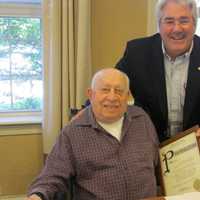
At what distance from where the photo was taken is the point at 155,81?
1995 millimetres

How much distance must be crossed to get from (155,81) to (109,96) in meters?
0.33

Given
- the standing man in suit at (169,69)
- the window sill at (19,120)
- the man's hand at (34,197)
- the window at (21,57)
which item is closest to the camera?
the man's hand at (34,197)

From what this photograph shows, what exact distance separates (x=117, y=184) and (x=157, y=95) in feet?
1.77

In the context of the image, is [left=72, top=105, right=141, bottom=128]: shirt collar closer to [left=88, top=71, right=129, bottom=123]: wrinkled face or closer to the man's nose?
[left=88, top=71, right=129, bottom=123]: wrinkled face

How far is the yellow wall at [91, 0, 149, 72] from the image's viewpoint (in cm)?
296

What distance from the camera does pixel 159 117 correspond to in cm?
204

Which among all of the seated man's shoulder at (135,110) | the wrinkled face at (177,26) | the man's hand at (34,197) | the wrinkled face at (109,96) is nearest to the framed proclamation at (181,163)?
the seated man's shoulder at (135,110)

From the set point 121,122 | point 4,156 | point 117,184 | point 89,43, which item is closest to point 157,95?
point 121,122

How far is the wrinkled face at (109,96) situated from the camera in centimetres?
179

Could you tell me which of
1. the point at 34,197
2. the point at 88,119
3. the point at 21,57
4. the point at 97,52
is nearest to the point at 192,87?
the point at 88,119

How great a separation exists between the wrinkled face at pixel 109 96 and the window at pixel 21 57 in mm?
1354

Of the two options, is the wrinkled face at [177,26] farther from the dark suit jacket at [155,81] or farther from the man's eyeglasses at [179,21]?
the dark suit jacket at [155,81]

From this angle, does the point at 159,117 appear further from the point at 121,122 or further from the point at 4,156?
the point at 4,156

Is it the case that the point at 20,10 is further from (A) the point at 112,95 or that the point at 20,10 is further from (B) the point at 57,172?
(B) the point at 57,172
